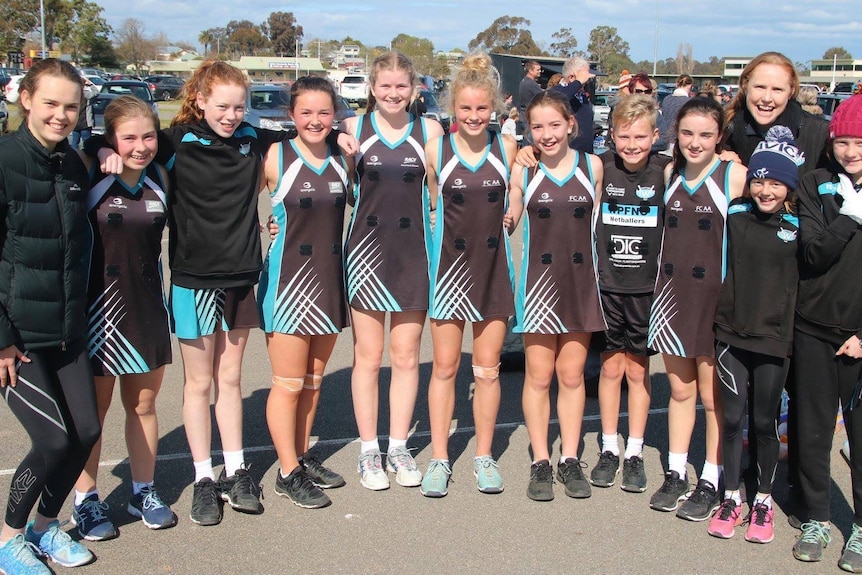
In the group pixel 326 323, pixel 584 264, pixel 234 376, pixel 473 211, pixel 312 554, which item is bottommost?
pixel 312 554

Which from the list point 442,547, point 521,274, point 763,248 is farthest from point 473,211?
point 442,547

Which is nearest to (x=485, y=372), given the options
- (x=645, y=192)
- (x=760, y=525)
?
(x=645, y=192)

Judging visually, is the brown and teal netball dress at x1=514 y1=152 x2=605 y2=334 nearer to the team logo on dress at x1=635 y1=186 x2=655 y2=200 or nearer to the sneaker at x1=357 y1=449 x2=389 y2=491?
the team logo on dress at x1=635 y1=186 x2=655 y2=200

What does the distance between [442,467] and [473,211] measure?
1367mm

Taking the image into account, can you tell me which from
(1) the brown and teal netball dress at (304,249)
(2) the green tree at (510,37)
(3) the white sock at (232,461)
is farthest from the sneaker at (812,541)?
(2) the green tree at (510,37)

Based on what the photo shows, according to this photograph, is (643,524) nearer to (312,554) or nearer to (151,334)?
(312,554)

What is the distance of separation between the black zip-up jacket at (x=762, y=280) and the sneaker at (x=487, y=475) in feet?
4.51

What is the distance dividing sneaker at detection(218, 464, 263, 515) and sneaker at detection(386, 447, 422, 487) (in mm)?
723

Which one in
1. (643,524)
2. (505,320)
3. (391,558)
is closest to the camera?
(391,558)

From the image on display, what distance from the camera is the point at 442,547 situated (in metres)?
3.77

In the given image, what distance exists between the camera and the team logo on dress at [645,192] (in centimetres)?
416

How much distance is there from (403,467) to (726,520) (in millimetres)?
1627

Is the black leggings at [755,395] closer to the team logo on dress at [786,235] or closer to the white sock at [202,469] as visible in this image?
the team logo on dress at [786,235]

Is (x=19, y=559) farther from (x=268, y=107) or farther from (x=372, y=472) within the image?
(x=268, y=107)
